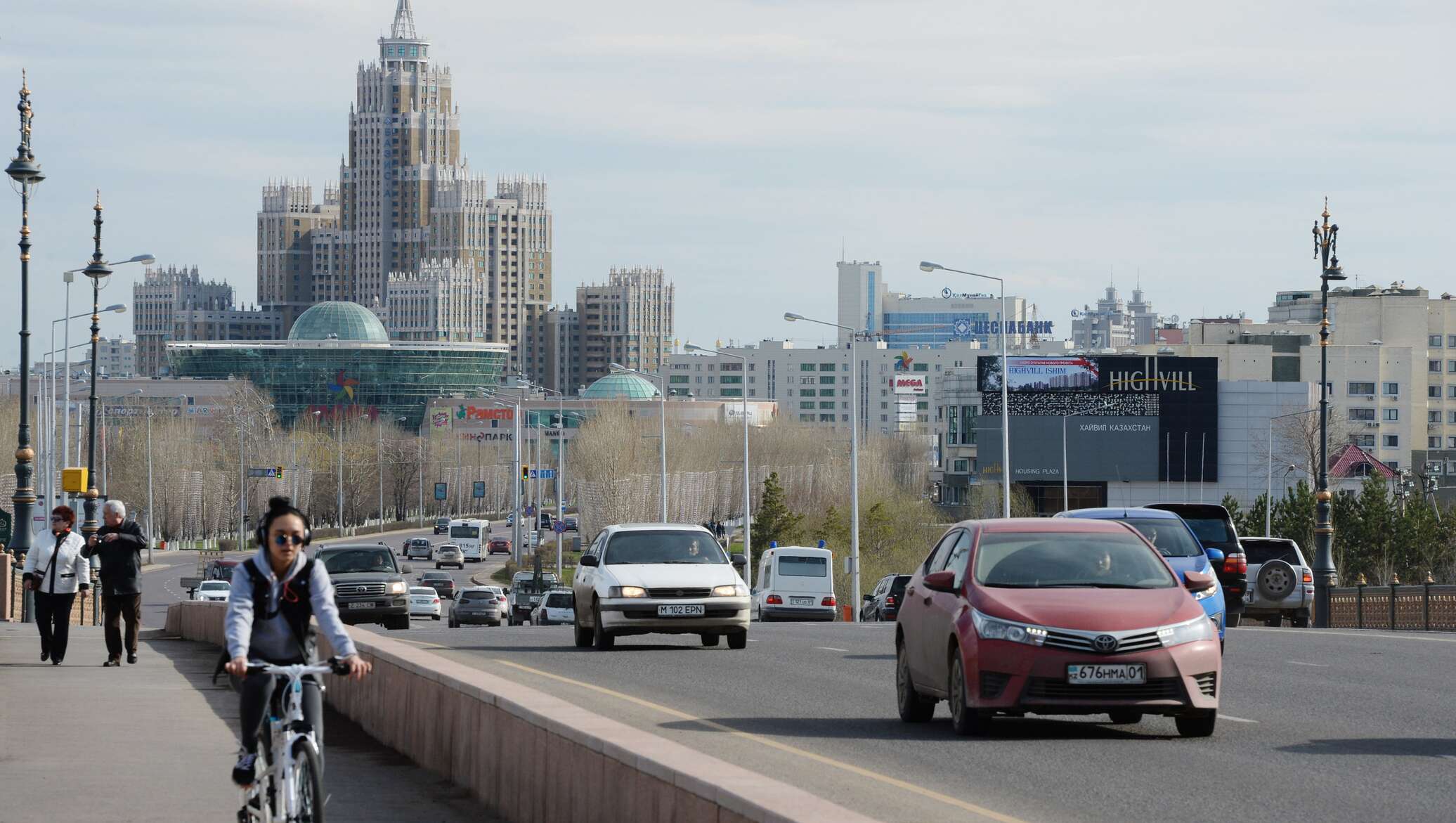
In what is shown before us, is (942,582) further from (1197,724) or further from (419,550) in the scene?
(419,550)

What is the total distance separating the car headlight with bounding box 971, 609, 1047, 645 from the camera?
492 inches

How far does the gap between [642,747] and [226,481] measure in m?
124

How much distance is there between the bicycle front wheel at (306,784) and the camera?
8234mm

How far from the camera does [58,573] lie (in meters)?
20.8

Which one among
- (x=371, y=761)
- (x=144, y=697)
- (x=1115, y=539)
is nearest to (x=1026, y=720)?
(x=1115, y=539)

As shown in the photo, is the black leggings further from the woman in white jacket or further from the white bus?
the white bus

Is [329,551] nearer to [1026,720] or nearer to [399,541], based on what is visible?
[1026,720]

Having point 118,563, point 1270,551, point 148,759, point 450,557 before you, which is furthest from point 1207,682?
point 450,557

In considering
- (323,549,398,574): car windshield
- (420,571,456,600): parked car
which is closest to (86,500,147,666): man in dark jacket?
(323,549,398,574): car windshield

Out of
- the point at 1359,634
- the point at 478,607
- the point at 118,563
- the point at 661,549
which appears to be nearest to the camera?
the point at 118,563

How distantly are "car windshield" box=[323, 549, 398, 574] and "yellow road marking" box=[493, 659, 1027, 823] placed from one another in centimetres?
1528

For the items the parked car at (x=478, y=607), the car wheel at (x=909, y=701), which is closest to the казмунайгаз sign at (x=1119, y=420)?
the parked car at (x=478, y=607)

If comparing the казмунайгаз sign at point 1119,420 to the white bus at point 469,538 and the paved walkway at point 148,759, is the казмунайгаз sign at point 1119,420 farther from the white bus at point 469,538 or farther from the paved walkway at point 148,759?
the paved walkway at point 148,759

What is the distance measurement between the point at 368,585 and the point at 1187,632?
22259mm
